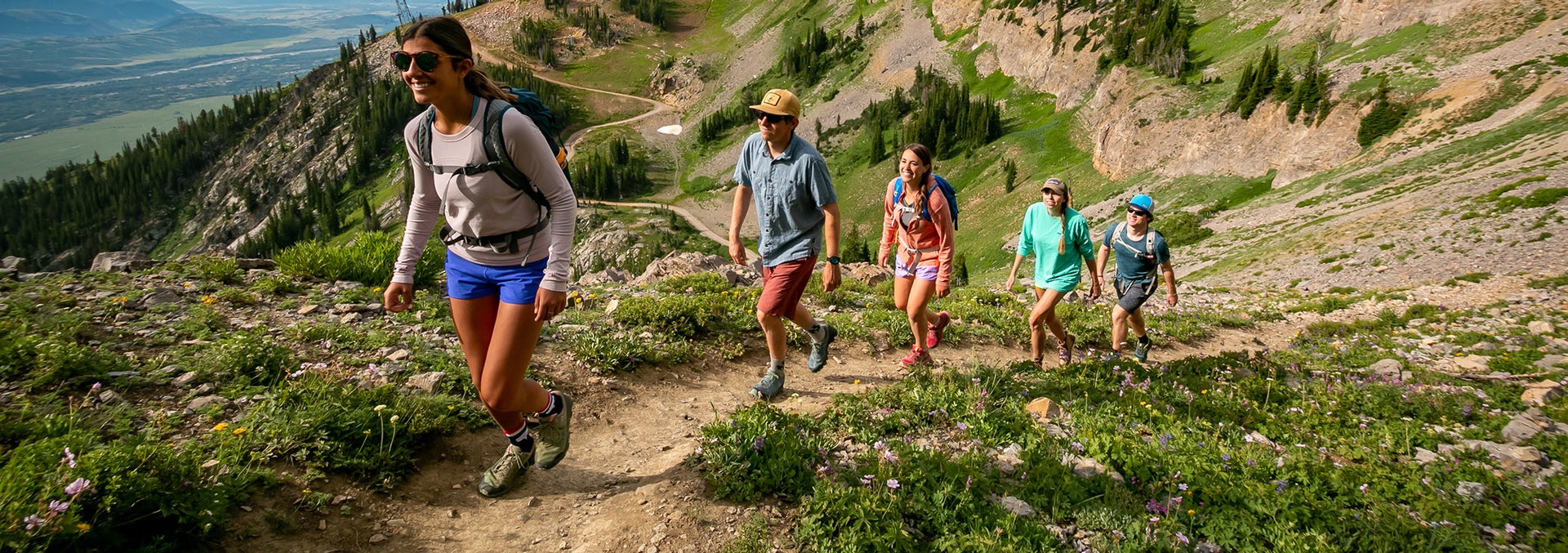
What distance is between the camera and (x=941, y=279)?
764cm

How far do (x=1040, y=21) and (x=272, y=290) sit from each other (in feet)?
370

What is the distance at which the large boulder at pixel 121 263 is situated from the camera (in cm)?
966

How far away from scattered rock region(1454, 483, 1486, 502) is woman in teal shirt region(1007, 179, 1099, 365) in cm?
415

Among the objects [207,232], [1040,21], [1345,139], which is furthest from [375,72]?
[1345,139]

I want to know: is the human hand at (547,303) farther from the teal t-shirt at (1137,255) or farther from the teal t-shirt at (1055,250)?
the teal t-shirt at (1137,255)

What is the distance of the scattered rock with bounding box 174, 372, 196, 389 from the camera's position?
226 inches

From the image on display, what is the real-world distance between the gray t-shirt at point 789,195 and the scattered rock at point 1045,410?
267 centimetres

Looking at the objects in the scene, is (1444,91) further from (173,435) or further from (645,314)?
(173,435)

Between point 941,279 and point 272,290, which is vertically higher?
point 941,279

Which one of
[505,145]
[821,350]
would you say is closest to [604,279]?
[821,350]

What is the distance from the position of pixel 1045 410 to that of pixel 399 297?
5.76 m

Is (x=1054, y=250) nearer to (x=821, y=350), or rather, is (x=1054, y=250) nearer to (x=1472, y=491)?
(x=821, y=350)

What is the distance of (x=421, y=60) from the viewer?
4.13m

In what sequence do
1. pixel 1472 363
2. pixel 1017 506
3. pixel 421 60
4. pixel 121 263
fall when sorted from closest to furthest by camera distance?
pixel 421 60, pixel 1017 506, pixel 121 263, pixel 1472 363
